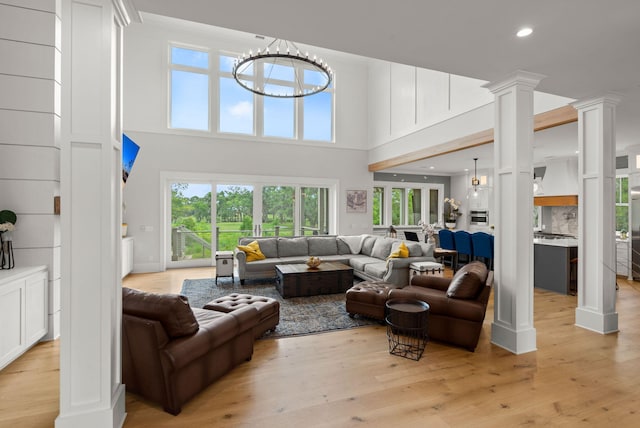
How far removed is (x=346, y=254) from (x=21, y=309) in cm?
544

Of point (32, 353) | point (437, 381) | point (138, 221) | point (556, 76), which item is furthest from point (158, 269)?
point (556, 76)

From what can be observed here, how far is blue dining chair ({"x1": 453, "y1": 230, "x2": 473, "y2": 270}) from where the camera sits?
271 inches

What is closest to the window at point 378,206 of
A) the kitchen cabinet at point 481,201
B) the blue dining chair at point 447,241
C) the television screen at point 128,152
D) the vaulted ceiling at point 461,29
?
the kitchen cabinet at point 481,201

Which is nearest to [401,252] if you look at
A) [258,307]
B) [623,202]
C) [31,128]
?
[258,307]

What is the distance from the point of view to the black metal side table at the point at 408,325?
10.2 feet

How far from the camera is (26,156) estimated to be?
3371mm

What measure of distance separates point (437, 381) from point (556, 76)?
3.06 metres

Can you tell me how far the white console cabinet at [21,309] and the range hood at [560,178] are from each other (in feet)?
31.1

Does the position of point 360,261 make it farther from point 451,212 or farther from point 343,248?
point 451,212

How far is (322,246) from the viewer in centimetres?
720

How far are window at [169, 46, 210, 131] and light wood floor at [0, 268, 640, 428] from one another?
18.8ft

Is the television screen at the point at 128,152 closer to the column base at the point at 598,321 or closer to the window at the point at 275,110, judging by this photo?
the window at the point at 275,110

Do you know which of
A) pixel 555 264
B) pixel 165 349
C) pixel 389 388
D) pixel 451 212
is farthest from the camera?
pixel 451 212

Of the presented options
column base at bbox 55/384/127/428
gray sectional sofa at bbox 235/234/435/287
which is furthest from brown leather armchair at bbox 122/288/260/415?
gray sectional sofa at bbox 235/234/435/287
